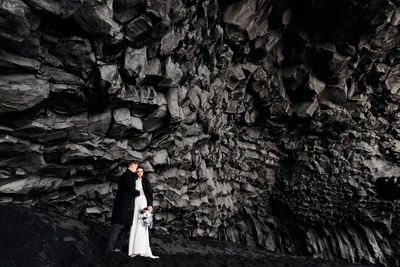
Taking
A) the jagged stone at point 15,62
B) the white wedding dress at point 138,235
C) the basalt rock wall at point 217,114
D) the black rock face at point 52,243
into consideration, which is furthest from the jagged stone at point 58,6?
the white wedding dress at point 138,235

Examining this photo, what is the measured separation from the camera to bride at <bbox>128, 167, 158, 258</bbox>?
21.0ft

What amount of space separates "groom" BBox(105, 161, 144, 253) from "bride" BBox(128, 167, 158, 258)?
125mm

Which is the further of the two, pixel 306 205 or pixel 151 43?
pixel 306 205

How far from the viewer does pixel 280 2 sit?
12219 millimetres

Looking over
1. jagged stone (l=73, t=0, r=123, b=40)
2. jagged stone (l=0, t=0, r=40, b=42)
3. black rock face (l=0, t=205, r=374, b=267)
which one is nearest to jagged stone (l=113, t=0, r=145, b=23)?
jagged stone (l=73, t=0, r=123, b=40)

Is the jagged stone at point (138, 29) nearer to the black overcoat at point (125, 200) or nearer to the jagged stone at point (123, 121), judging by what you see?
the jagged stone at point (123, 121)

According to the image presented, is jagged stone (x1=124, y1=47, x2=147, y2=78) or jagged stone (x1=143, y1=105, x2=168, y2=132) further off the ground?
jagged stone (x1=124, y1=47, x2=147, y2=78)

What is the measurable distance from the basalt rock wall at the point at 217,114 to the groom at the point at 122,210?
165 centimetres

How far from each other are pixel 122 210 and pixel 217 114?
7523 millimetres

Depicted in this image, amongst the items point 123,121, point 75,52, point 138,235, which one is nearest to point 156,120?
point 123,121

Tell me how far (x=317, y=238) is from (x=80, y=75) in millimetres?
16636

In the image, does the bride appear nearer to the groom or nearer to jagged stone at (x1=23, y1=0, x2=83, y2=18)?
the groom

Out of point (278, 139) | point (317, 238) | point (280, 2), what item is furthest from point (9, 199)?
point (317, 238)

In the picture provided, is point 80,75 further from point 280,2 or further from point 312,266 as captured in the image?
point 312,266
